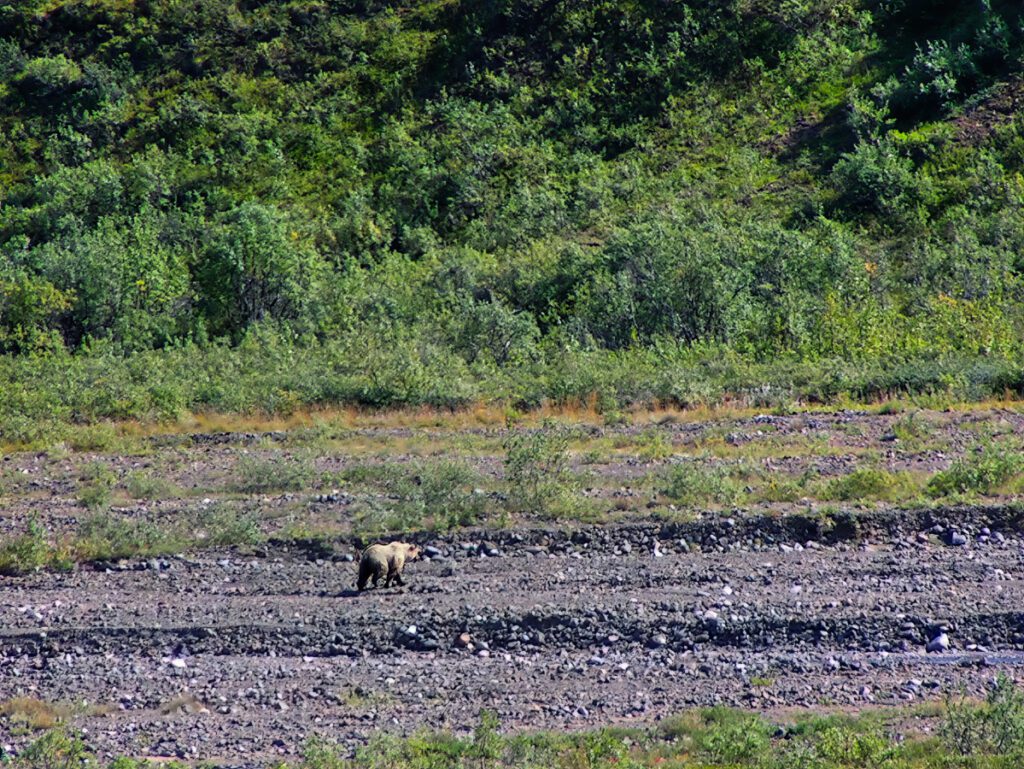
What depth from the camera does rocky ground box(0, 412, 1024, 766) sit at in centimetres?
948

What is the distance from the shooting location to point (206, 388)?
23578mm

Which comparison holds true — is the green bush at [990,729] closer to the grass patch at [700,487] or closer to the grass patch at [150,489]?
the grass patch at [700,487]

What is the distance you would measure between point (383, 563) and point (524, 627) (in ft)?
5.68

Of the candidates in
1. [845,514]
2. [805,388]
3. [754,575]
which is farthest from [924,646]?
[805,388]

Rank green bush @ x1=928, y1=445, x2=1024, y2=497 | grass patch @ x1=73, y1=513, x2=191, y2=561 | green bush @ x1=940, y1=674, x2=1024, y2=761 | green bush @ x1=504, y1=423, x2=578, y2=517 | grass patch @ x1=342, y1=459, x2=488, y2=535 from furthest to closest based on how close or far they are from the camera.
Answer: green bush @ x1=504, y1=423, x2=578, y2=517 → green bush @ x1=928, y1=445, x2=1024, y2=497 → grass patch @ x1=342, y1=459, x2=488, y2=535 → grass patch @ x1=73, y1=513, x2=191, y2=561 → green bush @ x1=940, y1=674, x2=1024, y2=761

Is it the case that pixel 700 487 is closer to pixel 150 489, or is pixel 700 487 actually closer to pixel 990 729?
pixel 990 729

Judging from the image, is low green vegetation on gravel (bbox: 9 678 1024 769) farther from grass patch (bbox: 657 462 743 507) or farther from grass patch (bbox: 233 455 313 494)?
grass patch (bbox: 233 455 313 494)

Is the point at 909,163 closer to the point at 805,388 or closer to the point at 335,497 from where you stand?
the point at 805,388

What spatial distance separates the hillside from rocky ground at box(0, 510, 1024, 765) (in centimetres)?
946

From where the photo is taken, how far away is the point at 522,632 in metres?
10.9

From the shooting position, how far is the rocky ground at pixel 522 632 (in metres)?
9.49

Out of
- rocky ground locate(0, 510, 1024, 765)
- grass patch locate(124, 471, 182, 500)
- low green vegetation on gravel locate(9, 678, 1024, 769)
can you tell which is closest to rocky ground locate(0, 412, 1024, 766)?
rocky ground locate(0, 510, 1024, 765)

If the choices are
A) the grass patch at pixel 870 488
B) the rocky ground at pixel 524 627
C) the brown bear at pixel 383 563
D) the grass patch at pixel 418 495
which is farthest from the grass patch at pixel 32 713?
the grass patch at pixel 870 488

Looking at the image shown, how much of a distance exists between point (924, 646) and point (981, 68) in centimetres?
2974
